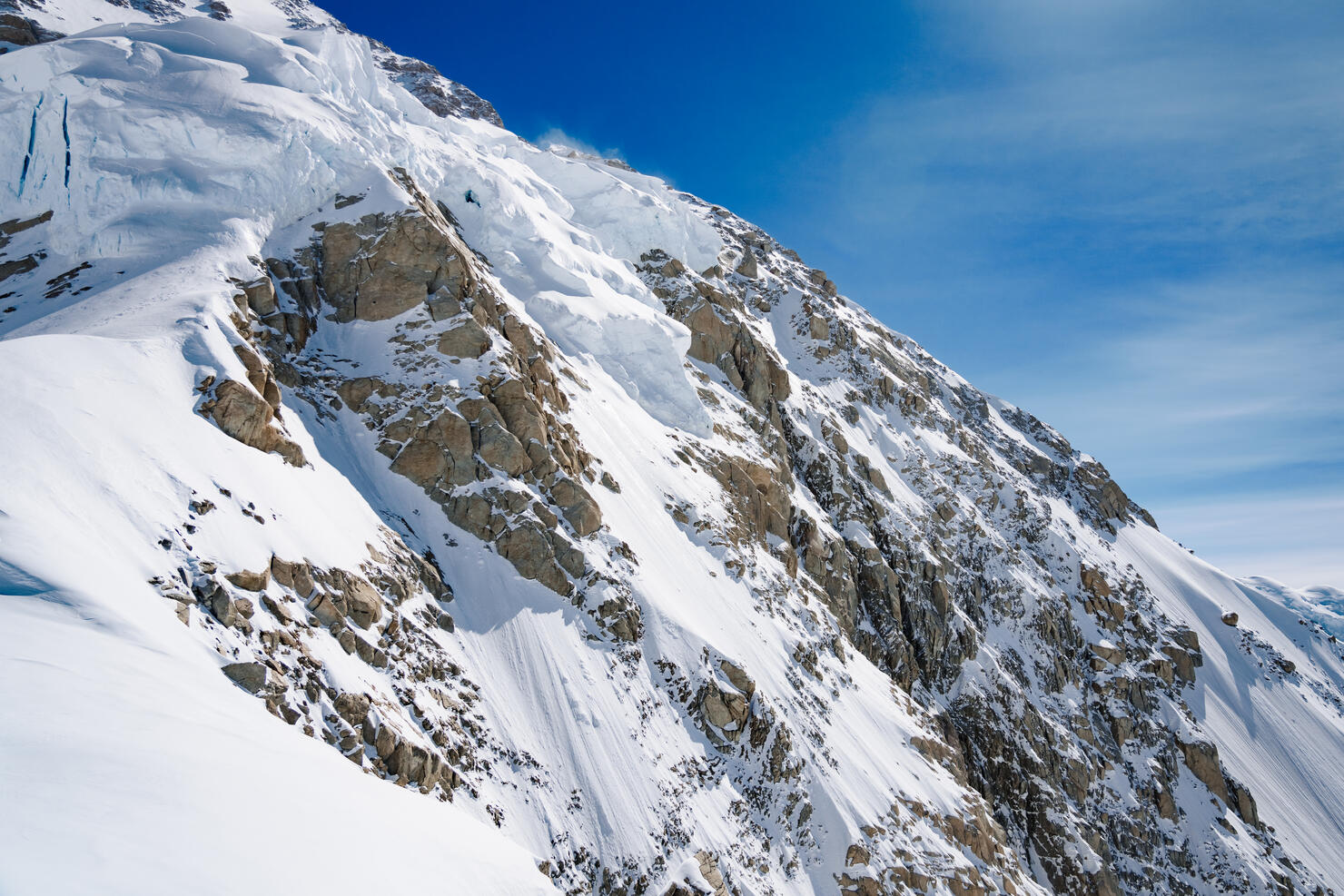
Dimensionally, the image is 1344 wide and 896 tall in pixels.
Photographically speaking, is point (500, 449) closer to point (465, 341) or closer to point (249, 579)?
point (465, 341)

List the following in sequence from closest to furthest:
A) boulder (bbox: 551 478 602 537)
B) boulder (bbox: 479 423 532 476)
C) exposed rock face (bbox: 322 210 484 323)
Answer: boulder (bbox: 479 423 532 476), boulder (bbox: 551 478 602 537), exposed rock face (bbox: 322 210 484 323)

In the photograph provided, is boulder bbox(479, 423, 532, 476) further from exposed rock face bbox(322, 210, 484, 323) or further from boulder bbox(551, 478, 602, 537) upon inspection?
exposed rock face bbox(322, 210, 484, 323)

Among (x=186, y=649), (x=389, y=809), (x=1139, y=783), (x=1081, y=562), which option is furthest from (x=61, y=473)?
(x=1081, y=562)

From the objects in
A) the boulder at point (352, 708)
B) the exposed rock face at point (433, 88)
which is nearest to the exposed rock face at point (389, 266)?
the boulder at point (352, 708)

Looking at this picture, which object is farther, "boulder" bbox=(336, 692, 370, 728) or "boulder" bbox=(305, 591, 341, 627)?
"boulder" bbox=(305, 591, 341, 627)

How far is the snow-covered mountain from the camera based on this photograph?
727cm

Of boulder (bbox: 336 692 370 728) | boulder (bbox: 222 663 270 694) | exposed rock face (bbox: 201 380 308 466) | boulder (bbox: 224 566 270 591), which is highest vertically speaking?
exposed rock face (bbox: 201 380 308 466)

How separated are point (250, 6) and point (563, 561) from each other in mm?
93876

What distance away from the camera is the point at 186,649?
12.3m

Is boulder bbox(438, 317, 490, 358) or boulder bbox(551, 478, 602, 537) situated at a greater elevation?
boulder bbox(438, 317, 490, 358)

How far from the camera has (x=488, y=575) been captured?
26219mm

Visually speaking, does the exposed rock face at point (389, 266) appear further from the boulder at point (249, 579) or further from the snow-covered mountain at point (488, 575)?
the boulder at point (249, 579)

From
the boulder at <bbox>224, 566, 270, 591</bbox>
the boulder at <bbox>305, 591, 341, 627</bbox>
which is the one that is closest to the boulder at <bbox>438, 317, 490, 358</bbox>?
the boulder at <bbox>305, 591, 341, 627</bbox>

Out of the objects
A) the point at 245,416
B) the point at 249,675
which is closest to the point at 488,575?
the point at 245,416
